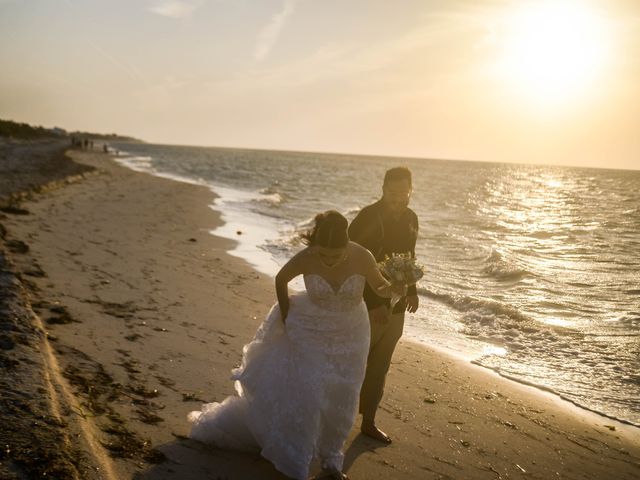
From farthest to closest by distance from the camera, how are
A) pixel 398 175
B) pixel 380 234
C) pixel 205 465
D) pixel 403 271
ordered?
pixel 380 234
pixel 398 175
pixel 403 271
pixel 205 465

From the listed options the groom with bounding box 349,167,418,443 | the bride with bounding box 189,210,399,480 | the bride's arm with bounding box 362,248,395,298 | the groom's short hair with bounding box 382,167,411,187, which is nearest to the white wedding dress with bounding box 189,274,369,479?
the bride with bounding box 189,210,399,480

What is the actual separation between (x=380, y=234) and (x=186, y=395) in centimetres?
255

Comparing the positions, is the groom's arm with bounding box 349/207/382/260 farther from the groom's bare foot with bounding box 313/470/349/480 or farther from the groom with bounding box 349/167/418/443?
the groom's bare foot with bounding box 313/470/349/480

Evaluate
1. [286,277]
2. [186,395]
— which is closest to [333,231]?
[286,277]

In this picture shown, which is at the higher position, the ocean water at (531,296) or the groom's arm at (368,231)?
the groom's arm at (368,231)

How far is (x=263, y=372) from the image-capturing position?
15.0ft

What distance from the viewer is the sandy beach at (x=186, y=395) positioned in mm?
4398

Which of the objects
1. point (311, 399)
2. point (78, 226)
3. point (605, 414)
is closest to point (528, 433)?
point (605, 414)

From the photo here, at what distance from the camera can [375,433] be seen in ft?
17.5

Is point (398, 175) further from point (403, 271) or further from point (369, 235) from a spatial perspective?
point (403, 271)

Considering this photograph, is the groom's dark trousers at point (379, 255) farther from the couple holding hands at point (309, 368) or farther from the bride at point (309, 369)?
the bride at point (309, 369)

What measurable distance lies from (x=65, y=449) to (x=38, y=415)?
1.47 feet

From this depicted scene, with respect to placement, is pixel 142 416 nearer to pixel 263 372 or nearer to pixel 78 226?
pixel 263 372

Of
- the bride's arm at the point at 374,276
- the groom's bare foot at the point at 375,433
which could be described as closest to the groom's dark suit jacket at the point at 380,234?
the bride's arm at the point at 374,276
